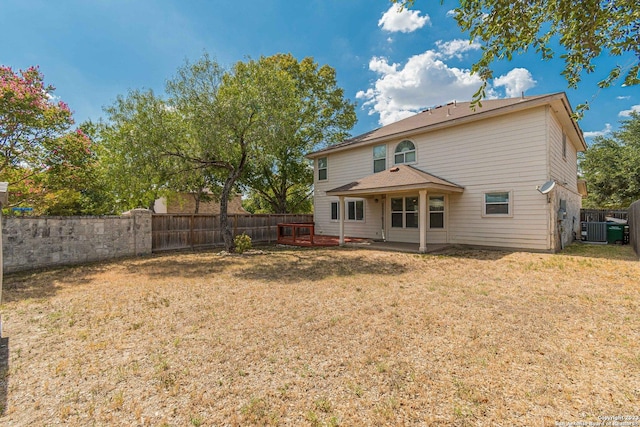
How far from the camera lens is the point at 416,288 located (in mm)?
5570

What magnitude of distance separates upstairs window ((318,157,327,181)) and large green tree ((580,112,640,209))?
73.3ft

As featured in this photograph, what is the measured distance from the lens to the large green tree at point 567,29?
325 cm

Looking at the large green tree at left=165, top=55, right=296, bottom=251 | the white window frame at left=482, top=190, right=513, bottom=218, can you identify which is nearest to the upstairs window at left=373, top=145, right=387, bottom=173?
the white window frame at left=482, top=190, right=513, bottom=218

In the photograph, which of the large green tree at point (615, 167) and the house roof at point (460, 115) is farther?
the large green tree at point (615, 167)

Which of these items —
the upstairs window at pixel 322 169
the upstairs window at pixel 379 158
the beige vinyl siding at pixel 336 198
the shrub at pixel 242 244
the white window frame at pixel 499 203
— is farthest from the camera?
the upstairs window at pixel 322 169

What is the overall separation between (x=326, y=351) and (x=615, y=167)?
30945 millimetres

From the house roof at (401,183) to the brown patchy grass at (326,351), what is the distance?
4115 mm

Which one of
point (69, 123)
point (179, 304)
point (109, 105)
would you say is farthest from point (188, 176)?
point (179, 304)

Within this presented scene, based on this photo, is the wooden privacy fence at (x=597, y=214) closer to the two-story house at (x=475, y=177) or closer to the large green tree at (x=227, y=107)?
the two-story house at (x=475, y=177)

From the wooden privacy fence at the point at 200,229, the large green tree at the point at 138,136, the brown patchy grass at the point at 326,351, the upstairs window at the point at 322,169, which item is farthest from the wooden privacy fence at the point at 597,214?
the large green tree at the point at 138,136

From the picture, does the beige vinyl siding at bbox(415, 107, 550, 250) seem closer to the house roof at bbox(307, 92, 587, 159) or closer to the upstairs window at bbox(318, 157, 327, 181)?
the house roof at bbox(307, 92, 587, 159)

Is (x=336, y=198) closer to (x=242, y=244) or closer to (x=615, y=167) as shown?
(x=242, y=244)

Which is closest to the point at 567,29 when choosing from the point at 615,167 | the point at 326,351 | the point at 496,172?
the point at 326,351

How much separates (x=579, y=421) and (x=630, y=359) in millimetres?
1475
